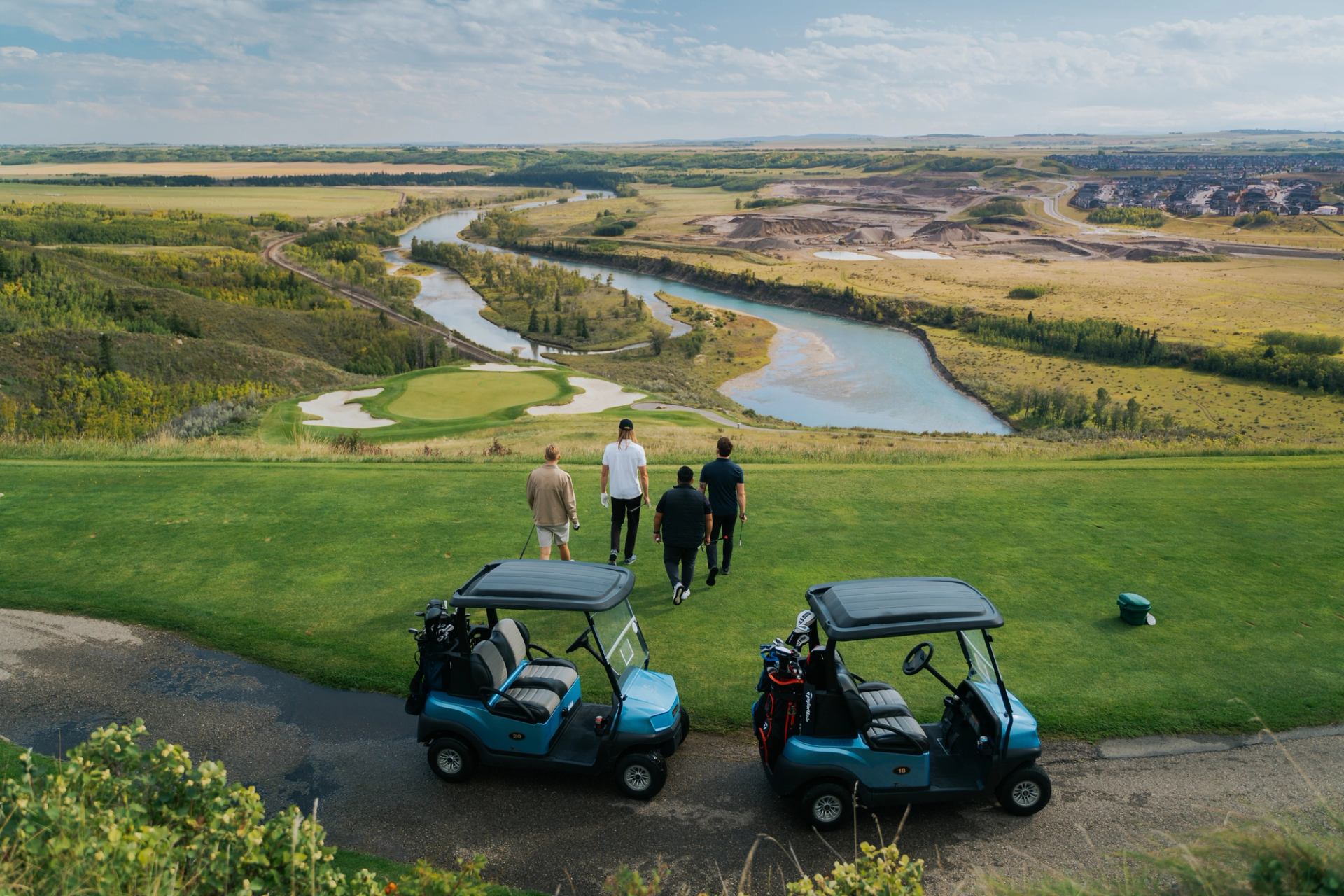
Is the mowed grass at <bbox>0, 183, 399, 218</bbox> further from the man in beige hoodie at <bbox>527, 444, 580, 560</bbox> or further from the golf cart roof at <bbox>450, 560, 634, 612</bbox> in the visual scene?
the golf cart roof at <bbox>450, 560, 634, 612</bbox>

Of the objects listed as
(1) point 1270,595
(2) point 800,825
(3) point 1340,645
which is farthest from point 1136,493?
(2) point 800,825

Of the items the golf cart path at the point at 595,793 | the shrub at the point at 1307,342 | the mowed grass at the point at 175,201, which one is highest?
the mowed grass at the point at 175,201

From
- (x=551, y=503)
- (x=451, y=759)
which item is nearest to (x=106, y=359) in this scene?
(x=551, y=503)

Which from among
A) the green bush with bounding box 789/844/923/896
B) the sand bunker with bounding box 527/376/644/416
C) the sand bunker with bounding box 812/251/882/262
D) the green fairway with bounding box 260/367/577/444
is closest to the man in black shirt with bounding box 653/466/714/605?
the green bush with bounding box 789/844/923/896

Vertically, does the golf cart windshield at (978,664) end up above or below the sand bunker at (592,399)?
above

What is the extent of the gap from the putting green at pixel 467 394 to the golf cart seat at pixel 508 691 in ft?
82.4

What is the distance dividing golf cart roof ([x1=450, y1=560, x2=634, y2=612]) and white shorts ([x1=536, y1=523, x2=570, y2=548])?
3.23 meters

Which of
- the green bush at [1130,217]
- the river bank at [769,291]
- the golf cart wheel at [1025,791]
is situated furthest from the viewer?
the green bush at [1130,217]

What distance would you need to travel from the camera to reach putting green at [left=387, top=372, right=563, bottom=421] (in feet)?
109

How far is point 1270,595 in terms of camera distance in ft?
35.8

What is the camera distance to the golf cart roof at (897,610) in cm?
671

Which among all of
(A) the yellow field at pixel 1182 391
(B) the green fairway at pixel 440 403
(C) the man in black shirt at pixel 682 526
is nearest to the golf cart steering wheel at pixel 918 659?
(C) the man in black shirt at pixel 682 526

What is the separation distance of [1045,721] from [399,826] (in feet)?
20.7

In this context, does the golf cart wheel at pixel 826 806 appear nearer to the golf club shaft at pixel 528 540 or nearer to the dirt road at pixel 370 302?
the golf club shaft at pixel 528 540
